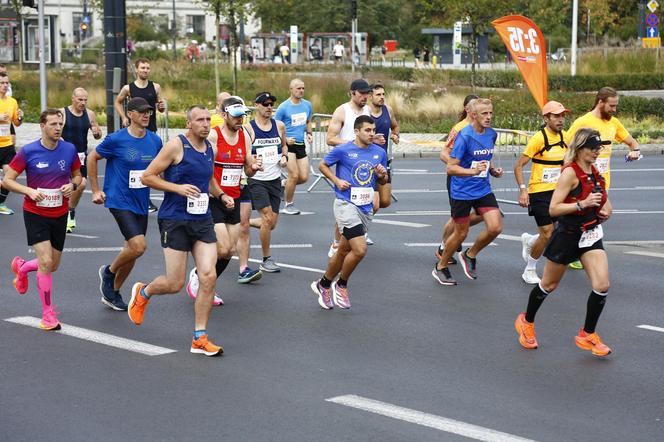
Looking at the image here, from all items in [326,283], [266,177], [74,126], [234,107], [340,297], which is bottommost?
[340,297]

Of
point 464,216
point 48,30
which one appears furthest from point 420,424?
point 48,30

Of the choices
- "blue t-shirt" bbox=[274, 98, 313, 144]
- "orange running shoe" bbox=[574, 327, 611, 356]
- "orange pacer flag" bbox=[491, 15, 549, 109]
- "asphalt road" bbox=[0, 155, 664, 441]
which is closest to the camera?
"asphalt road" bbox=[0, 155, 664, 441]

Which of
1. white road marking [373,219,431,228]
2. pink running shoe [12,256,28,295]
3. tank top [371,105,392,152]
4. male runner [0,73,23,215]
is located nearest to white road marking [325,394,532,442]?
pink running shoe [12,256,28,295]

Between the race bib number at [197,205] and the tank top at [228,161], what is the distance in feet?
5.51

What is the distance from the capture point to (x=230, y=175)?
1040cm

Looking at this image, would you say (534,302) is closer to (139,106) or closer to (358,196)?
(358,196)

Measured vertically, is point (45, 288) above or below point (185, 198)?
below

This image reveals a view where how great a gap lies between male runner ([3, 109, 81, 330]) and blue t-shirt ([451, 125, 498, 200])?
12.5 feet

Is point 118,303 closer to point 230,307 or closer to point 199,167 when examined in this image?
point 230,307

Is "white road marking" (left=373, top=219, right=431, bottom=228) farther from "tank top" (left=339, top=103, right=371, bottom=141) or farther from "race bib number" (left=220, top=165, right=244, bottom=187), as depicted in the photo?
"race bib number" (left=220, top=165, right=244, bottom=187)

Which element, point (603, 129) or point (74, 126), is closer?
point (603, 129)

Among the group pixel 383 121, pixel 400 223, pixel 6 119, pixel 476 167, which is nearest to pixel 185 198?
pixel 476 167

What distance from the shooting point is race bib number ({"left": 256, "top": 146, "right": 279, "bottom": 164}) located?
12055mm

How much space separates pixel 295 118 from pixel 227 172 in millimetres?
5968
